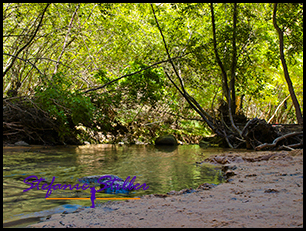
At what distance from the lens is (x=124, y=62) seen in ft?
47.3

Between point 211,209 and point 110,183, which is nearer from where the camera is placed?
point 211,209

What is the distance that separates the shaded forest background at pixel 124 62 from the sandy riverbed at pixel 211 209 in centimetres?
621

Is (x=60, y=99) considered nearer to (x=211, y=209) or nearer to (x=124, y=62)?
(x=124, y=62)

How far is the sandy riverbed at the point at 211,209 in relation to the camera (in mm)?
2260

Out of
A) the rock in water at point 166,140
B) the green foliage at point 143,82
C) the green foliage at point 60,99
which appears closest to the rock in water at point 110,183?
the green foliage at point 60,99

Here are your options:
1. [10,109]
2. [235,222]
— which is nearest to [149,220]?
[235,222]

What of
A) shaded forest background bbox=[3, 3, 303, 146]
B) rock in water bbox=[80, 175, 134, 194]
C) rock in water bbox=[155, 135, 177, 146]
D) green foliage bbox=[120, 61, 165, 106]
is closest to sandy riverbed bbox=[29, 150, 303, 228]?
rock in water bbox=[80, 175, 134, 194]

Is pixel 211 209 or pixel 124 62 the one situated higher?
pixel 124 62

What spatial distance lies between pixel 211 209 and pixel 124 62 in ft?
41.0

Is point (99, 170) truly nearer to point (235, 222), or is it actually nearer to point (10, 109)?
point (235, 222)

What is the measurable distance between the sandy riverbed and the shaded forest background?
20.4ft

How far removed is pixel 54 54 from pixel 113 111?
3.88 m

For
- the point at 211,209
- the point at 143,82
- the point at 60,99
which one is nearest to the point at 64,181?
the point at 211,209

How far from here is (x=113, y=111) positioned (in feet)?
44.0
